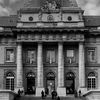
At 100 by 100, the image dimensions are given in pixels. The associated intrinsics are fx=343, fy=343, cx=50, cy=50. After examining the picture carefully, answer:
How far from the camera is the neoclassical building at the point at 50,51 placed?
55.8m

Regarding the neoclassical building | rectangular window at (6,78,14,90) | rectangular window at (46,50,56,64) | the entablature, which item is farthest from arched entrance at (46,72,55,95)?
the entablature

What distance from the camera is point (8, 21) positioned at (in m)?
61.0

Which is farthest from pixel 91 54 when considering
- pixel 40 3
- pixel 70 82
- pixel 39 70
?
pixel 40 3

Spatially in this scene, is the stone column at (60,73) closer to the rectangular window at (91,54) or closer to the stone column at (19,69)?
the rectangular window at (91,54)

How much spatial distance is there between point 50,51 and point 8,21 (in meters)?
9.72

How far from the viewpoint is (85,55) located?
190 ft

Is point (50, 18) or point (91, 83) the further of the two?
point (91, 83)

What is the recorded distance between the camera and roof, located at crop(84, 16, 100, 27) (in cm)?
5922

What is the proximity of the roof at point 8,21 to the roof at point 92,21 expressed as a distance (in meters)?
12.7

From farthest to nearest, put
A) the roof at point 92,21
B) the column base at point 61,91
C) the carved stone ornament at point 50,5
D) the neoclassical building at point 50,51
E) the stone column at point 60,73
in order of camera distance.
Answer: the roof at point 92,21, the carved stone ornament at point 50,5, the neoclassical building at point 50,51, the stone column at point 60,73, the column base at point 61,91

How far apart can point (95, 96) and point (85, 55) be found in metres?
15.1

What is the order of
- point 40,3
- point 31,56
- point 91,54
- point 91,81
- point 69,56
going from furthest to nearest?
point 40,3 → point 91,54 → point 31,56 → point 69,56 → point 91,81

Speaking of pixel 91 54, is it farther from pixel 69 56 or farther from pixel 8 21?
pixel 8 21

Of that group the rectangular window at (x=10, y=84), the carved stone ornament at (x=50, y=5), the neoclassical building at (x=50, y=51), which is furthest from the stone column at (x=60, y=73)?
the rectangular window at (x=10, y=84)
